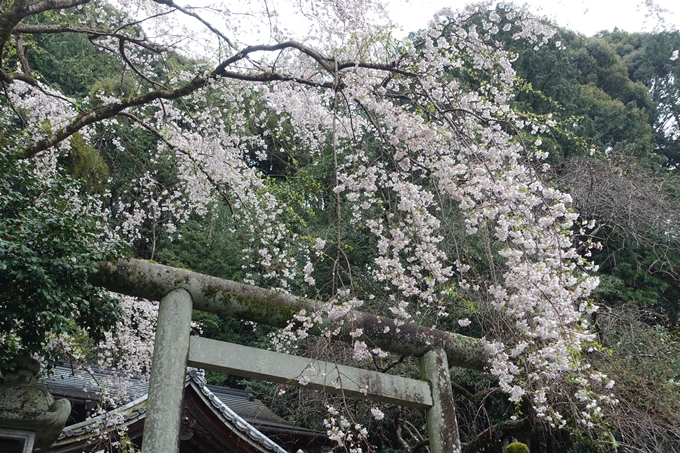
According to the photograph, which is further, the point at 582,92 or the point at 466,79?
the point at 582,92

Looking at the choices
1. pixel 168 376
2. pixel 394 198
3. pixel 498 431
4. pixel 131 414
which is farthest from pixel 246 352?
pixel 498 431

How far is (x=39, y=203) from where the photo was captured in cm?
369

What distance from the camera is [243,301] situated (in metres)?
3.41

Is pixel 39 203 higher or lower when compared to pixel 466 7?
lower

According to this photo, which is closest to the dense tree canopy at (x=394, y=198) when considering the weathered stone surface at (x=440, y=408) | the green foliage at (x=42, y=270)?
the green foliage at (x=42, y=270)

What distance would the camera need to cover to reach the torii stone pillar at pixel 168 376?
9.45ft

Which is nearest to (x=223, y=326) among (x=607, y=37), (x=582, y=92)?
(x=582, y=92)

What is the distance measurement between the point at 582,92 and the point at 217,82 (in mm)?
10289

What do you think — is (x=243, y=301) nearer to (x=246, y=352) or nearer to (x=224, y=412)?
(x=246, y=352)

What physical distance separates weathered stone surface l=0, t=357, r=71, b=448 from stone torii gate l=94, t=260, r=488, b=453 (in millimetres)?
486

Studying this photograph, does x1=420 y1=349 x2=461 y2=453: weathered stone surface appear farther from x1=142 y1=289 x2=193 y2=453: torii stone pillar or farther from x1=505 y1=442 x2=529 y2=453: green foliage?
x1=142 y1=289 x2=193 y2=453: torii stone pillar

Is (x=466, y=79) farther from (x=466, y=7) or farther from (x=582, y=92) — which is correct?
(x=466, y=7)

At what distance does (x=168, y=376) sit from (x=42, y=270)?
38.0 inches

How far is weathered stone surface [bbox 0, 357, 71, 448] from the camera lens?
2.70m
